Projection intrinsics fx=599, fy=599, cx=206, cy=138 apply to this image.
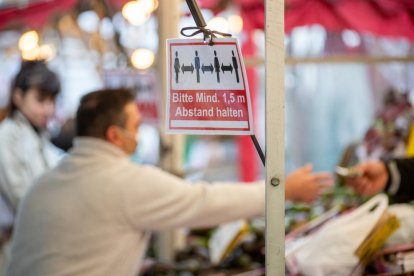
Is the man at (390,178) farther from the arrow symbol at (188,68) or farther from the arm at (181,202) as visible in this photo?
the arrow symbol at (188,68)

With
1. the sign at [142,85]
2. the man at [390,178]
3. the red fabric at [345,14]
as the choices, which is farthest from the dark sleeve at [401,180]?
the red fabric at [345,14]

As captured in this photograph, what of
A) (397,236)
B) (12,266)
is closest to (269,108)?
(397,236)

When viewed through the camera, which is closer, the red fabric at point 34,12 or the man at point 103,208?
the man at point 103,208

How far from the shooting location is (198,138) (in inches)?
299

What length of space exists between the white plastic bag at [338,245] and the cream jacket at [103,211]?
1.01ft

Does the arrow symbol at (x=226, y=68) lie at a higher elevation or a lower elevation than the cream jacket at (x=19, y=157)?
higher

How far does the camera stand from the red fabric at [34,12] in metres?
4.64

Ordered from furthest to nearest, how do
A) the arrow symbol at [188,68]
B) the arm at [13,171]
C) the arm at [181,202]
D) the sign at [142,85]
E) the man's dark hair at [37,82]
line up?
the sign at [142,85] < the man's dark hair at [37,82] < the arm at [13,171] < the arm at [181,202] < the arrow symbol at [188,68]

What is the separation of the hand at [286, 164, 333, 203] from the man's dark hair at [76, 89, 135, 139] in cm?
74

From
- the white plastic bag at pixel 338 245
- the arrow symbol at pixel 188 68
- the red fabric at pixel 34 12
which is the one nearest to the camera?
the arrow symbol at pixel 188 68

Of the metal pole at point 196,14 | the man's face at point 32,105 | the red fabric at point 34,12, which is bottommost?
the man's face at point 32,105

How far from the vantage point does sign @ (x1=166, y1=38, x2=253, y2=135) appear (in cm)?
142

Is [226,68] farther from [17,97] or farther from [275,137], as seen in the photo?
[17,97]

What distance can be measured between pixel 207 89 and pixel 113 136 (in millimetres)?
1108
